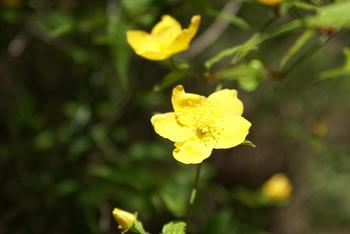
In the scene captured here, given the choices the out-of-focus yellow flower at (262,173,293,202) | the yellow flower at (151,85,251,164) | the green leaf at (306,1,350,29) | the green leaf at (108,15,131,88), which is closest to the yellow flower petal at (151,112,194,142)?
the yellow flower at (151,85,251,164)

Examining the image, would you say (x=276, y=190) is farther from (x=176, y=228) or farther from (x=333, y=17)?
(x=333, y=17)

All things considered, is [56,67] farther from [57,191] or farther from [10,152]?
[57,191]

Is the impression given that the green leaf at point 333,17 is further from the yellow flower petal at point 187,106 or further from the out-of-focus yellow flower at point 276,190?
the out-of-focus yellow flower at point 276,190

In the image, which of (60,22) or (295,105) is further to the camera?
(295,105)

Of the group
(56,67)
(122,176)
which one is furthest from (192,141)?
(56,67)

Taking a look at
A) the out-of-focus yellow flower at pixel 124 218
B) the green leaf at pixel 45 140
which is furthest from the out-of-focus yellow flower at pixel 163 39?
the green leaf at pixel 45 140

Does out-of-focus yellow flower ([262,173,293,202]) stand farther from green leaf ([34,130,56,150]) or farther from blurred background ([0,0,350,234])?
green leaf ([34,130,56,150])

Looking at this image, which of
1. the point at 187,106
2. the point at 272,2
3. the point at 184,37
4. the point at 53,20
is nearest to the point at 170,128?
the point at 187,106
